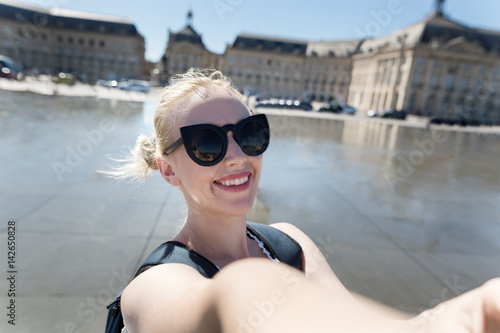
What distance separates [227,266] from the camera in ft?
2.37

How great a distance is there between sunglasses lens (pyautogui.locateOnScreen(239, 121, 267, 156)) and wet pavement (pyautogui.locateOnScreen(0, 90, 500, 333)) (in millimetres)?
750

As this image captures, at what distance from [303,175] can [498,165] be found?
7876 millimetres

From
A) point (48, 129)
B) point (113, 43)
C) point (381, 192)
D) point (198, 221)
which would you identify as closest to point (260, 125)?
point (198, 221)

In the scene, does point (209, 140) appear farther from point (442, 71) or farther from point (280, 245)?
point (442, 71)

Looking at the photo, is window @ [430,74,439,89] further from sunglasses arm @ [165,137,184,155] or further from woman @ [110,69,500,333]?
sunglasses arm @ [165,137,184,155]

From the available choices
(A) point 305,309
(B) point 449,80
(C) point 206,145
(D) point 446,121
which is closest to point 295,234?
(C) point 206,145

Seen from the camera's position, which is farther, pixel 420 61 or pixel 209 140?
pixel 420 61

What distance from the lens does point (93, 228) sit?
11.9 feet

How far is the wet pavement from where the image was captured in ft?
8.85

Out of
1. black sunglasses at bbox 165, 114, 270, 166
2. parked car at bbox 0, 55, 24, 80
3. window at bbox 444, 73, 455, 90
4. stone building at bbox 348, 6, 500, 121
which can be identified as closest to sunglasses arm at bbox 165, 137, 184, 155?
black sunglasses at bbox 165, 114, 270, 166

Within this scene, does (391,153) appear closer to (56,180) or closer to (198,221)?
(56,180)

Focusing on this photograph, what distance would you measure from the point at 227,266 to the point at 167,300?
0.26 metres

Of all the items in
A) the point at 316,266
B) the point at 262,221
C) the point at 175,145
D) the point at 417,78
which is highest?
the point at 417,78

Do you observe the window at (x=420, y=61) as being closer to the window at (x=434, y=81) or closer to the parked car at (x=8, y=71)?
the window at (x=434, y=81)
